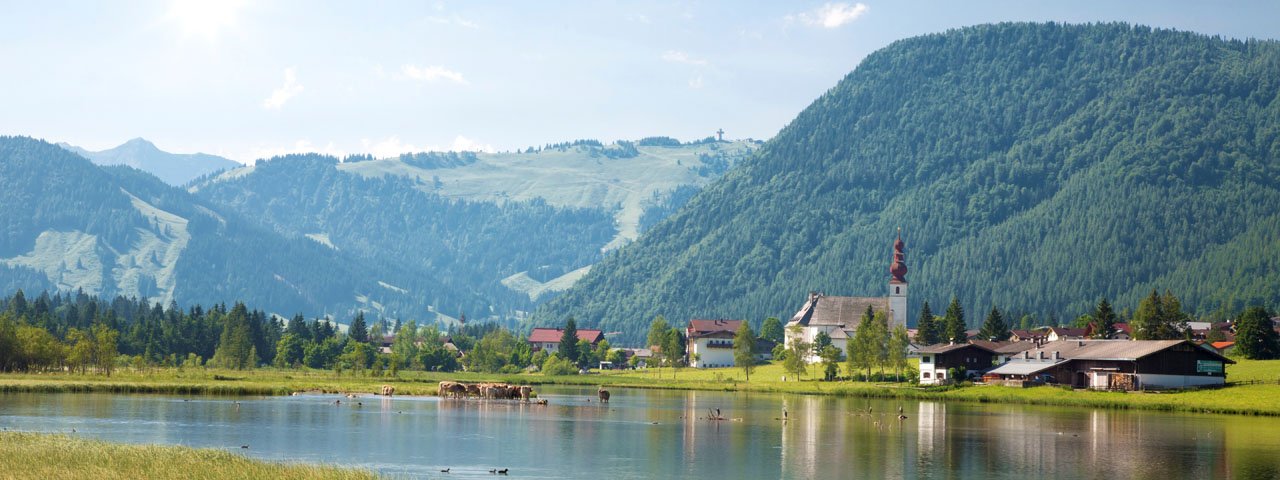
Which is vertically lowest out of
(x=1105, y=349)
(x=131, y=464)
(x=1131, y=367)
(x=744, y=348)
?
(x=131, y=464)

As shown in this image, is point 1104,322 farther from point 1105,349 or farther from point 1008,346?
point 1105,349

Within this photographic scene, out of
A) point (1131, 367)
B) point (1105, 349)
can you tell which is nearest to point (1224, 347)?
point (1105, 349)

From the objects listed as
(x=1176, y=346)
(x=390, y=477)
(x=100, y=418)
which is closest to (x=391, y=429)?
(x=100, y=418)

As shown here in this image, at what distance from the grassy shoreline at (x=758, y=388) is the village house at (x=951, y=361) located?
608 centimetres

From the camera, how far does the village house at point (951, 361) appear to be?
160 metres

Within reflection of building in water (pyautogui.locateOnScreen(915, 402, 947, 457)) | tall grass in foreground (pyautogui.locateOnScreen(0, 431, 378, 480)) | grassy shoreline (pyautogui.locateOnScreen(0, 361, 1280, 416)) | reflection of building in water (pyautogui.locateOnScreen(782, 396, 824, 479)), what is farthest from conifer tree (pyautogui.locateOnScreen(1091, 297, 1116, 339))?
tall grass in foreground (pyautogui.locateOnScreen(0, 431, 378, 480))

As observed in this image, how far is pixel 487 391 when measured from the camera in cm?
13812

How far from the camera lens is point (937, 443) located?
8231 centimetres

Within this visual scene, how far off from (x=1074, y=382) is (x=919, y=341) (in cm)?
4775

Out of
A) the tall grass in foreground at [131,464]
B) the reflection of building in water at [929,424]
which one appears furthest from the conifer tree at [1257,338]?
the tall grass in foreground at [131,464]

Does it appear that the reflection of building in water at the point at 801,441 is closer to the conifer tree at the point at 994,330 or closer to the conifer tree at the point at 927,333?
the conifer tree at the point at 927,333

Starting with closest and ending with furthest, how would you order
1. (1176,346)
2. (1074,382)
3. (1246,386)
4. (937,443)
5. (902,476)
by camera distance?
(902,476) → (937,443) → (1246,386) → (1176,346) → (1074,382)

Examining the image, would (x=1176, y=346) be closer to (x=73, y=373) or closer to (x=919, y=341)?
(x=919, y=341)

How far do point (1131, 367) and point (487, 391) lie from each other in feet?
211
